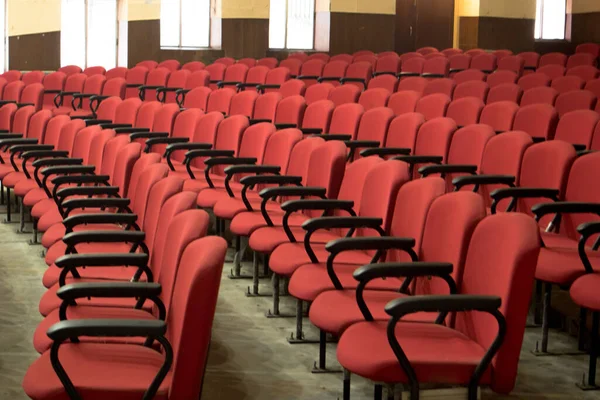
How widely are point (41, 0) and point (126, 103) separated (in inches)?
272

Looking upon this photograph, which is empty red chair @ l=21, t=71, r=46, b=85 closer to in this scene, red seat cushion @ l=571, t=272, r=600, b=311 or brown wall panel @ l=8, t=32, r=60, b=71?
brown wall panel @ l=8, t=32, r=60, b=71

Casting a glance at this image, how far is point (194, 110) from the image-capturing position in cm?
752

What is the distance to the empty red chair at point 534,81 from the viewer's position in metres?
9.42

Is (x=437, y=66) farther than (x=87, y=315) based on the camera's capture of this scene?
Yes

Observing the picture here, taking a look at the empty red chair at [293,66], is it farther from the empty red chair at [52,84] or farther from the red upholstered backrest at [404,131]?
the red upholstered backrest at [404,131]

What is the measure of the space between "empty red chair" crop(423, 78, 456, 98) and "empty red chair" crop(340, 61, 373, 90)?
2.54 metres

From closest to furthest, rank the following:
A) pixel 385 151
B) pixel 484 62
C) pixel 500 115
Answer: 1. pixel 385 151
2. pixel 500 115
3. pixel 484 62

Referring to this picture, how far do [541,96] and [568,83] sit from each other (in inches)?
54.7

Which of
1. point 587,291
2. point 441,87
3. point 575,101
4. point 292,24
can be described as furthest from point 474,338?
point 292,24

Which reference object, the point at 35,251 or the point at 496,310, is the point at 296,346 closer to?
the point at 496,310

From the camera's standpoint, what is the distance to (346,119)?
23.7ft

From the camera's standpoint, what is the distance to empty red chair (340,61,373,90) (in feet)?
38.3

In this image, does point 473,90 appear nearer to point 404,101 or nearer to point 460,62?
point 404,101

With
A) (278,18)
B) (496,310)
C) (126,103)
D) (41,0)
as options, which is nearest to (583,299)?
(496,310)
